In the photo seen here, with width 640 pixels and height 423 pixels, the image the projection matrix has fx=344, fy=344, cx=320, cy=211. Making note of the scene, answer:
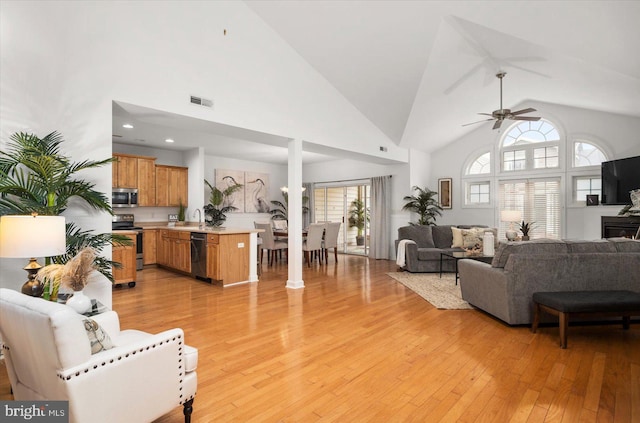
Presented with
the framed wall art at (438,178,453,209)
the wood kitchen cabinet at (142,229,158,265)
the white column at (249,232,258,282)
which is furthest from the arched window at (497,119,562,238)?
the wood kitchen cabinet at (142,229,158,265)

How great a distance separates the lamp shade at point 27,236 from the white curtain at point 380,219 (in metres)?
7.26

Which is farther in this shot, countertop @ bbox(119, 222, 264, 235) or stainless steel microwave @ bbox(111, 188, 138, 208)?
stainless steel microwave @ bbox(111, 188, 138, 208)

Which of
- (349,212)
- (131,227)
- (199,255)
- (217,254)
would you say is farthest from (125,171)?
(349,212)

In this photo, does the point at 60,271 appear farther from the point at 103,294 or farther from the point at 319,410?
the point at 319,410

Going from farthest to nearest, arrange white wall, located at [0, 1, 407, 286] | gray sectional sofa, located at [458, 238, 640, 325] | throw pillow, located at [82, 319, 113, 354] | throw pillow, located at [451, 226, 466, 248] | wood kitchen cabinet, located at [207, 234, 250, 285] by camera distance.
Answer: throw pillow, located at [451, 226, 466, 248]
wood kitchen cabinet, located at [207, 234, 250, 285]
gray sectional sofa, located at [458, 238, 640, 325]
white wall, located at [0, 1, 407, 286]
throw pillow, located at [82, 319, 113, 354]

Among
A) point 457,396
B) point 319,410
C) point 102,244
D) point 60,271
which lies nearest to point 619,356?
point 457,396

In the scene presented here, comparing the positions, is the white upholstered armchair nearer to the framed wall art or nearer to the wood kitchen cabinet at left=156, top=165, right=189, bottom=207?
the wood kitchen cabinet at left=156, top=165, right=189, bottom=207

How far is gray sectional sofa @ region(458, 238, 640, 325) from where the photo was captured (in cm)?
359

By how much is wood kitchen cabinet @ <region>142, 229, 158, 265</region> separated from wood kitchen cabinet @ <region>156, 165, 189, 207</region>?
2.39 feet

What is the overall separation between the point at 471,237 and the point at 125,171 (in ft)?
23.8

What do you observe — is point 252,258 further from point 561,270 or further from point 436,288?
point 561,270

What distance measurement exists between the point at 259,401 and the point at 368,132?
5696mm

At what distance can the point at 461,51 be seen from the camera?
4859mm

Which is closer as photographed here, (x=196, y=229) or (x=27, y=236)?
(x=27, y=236)
